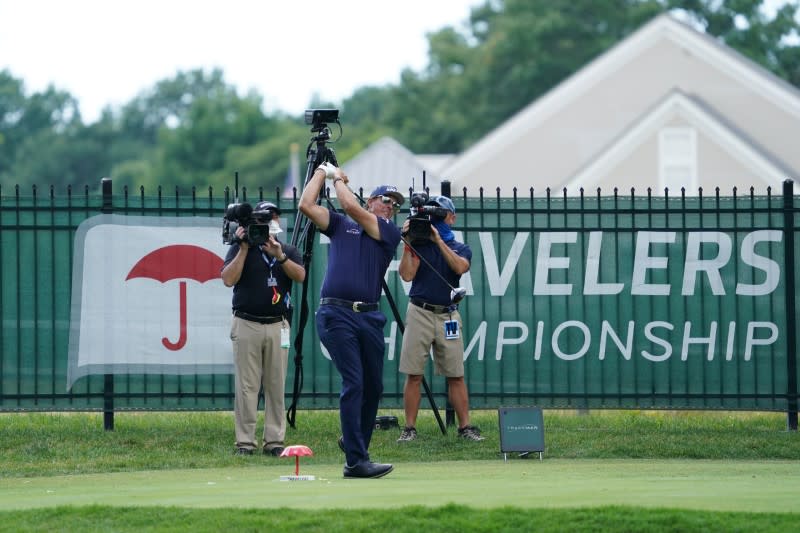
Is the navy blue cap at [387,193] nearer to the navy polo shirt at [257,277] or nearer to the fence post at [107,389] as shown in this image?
the navy polo shirt at [257,277]

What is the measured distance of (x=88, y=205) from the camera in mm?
13727

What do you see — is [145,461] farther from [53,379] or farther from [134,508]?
[134,508]

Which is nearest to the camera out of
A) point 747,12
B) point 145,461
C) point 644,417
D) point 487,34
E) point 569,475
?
point 569,475

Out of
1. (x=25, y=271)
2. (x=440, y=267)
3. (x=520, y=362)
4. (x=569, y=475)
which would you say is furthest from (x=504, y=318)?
(x=25, y=271)

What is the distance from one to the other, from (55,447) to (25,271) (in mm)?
1770

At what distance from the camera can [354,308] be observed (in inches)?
407

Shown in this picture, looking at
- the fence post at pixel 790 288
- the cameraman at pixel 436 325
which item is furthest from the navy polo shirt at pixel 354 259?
the fence post at pixel 790 288

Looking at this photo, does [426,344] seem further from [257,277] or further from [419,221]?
[257,277]

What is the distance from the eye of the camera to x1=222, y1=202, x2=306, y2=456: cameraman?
1216 cm

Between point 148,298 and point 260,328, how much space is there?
6.08 ft

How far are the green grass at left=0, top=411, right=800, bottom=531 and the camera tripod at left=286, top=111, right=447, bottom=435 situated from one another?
37cm

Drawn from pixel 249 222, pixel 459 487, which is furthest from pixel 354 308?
pixel 249 222

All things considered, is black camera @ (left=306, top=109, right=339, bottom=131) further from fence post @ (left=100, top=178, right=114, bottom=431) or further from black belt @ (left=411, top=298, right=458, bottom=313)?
fence post @ (left=100, top=178, right=114, bottom=431)

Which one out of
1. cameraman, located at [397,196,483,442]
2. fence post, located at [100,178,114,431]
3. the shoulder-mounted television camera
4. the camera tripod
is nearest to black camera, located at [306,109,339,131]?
the camera tripod
